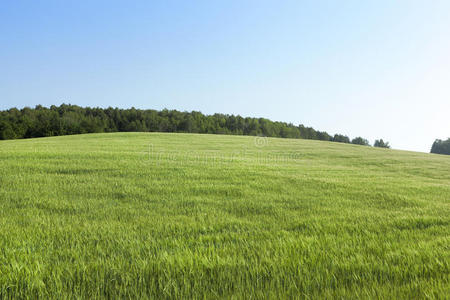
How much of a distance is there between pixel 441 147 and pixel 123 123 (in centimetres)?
12561

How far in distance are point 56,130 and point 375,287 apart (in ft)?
282

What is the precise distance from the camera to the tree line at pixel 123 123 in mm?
73812

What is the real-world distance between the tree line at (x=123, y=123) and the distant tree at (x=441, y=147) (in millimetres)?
35159

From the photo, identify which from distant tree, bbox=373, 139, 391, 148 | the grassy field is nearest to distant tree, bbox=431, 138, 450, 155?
distant tree, bbox=373, 139, 391, 148

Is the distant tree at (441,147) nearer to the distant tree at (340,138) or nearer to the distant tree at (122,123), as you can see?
the distant tree at (122,123)

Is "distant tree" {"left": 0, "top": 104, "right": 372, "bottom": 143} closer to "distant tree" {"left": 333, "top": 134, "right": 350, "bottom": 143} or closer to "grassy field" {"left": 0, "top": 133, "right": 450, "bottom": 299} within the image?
"distant tree" {"left": 333, "top": 134, "right": 350, "bottom": 143}

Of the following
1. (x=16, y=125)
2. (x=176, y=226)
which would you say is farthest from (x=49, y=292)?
(x=16, y=125)

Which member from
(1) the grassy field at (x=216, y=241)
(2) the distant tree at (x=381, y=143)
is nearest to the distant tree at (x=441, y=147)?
(2) the distant tree at (x=381, y=143)

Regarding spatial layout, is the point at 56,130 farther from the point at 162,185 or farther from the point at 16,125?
the point at 162,185

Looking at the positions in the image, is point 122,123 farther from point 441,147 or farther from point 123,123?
point 441,147

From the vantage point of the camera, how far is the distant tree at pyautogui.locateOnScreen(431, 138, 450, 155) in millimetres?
102562

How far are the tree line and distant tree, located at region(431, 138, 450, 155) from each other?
35159 mm

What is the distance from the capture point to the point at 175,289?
2.39 m

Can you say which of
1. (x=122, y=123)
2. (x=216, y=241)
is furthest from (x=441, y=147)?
(x=216, y=241)
